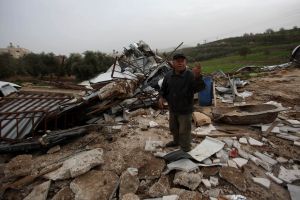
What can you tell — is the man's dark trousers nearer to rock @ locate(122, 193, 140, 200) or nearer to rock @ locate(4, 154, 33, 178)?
rock @ locate(122, 193, 140, 200)

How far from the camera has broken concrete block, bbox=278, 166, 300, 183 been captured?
363 centimetres

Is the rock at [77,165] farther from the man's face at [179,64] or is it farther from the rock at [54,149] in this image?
the man's face at [179,64]

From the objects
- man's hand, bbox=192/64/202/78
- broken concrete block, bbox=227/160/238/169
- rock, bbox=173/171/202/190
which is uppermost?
man's hand, bbox=192/64/202/78

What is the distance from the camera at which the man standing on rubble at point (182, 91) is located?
358cm

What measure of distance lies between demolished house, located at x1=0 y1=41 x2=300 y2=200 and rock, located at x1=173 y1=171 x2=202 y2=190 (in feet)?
0.05

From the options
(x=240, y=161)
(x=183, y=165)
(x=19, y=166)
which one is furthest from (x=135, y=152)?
(x=19, y=166)

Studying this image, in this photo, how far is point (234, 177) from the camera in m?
3.53

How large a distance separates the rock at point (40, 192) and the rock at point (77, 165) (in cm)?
16

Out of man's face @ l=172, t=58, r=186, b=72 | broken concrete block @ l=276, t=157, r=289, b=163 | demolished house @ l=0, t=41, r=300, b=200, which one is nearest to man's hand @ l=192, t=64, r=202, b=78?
man's face @ l=172, t=58, r=186, b=72

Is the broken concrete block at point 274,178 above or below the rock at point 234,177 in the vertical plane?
below

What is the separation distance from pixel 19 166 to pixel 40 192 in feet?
3.57

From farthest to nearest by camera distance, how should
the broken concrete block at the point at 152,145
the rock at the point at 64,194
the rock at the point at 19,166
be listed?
the broken concrete block at the point at 152,145, the rock at the point at 19,166, the rock at the point at 64,194

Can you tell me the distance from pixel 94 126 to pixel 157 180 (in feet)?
8.00

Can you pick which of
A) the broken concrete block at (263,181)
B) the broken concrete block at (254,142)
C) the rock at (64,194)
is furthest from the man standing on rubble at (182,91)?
the rock at (64,194)
